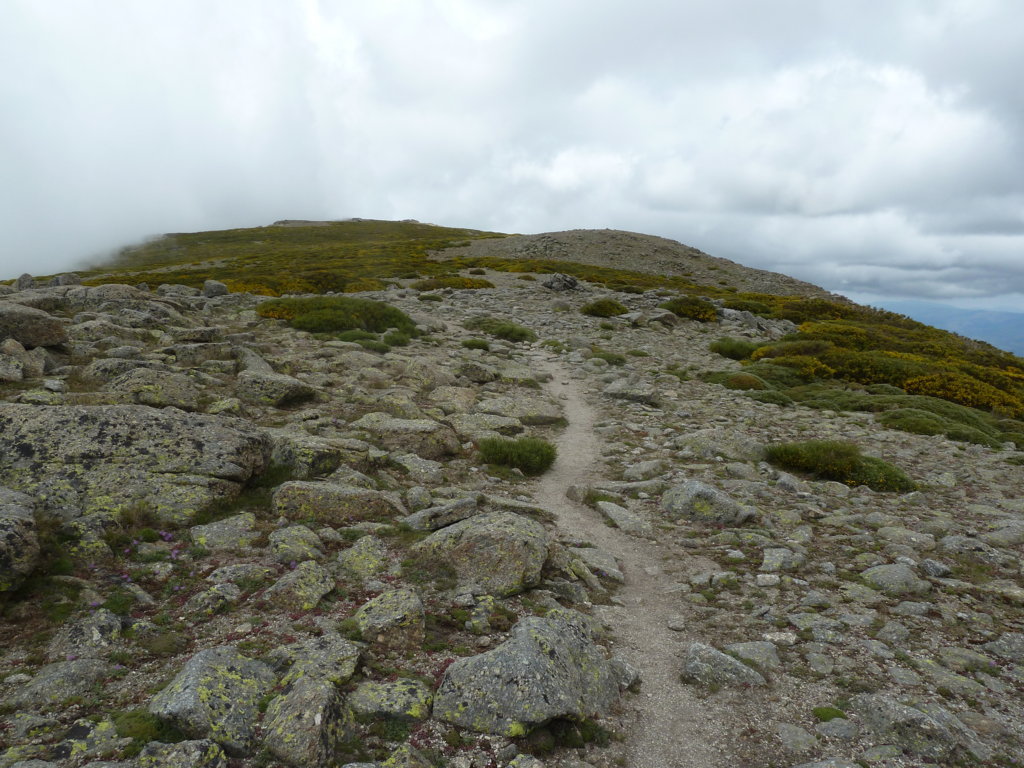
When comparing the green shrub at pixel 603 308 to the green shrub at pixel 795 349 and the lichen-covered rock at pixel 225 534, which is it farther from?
the lichen-covered rock at pixel 225 534

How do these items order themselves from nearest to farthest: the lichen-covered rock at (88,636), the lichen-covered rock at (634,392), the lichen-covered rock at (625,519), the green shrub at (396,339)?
the lichen-covered rock at (88,636), the lichen-covered rock at (625,519), the lichen-covered rock at (634,392), the green shrub at (396,339)

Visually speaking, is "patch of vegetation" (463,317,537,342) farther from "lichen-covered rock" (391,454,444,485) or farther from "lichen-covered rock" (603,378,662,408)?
"lichen-covered rock" (391,454,444,485)

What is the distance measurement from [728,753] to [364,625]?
436 cm

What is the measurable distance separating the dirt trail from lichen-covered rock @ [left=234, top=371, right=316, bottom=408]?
7183 millimetres

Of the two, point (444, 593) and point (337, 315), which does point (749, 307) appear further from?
point (444, 593)

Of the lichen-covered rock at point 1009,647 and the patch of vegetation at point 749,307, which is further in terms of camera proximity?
the patch of vegetation at point 749,307

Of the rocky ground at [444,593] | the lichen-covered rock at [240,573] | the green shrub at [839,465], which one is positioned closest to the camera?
the rocky ground at [444,593]

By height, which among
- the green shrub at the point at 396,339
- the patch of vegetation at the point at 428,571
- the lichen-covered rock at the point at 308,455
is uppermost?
the green shrub at the point at 396,339

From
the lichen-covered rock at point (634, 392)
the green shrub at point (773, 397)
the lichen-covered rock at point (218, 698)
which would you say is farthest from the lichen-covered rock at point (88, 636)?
the green shrub at point (773, 397)

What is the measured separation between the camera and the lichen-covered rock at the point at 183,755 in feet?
13.7

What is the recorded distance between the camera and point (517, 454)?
13562mm

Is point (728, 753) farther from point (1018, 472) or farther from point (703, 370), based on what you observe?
point (703, 370)

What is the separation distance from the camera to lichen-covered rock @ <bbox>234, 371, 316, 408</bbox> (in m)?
13.6

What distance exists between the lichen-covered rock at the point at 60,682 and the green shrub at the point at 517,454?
891 cm
